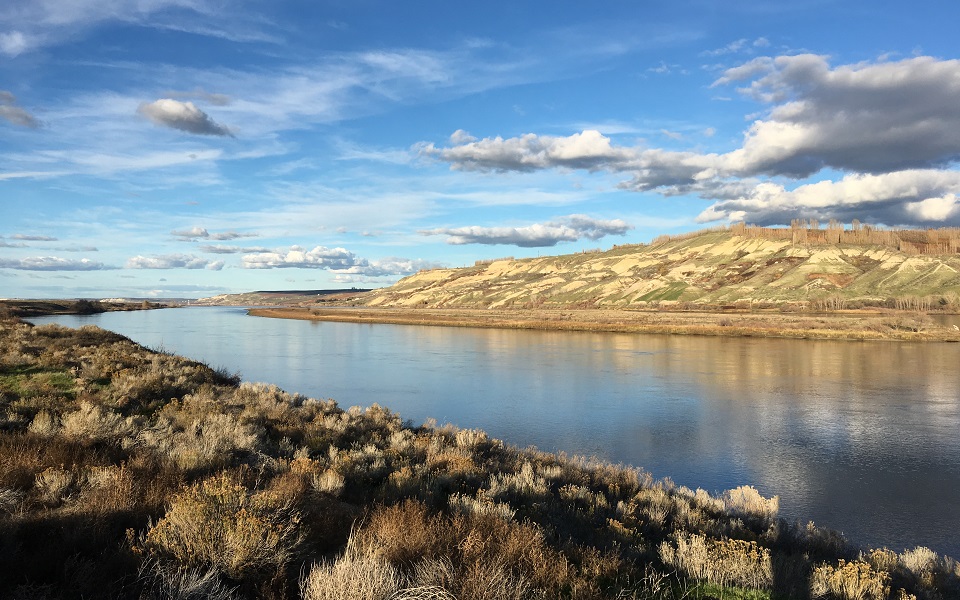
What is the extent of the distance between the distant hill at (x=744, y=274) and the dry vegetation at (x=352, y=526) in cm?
8298

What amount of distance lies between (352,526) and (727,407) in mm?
19377

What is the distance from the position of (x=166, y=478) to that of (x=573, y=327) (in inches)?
2388

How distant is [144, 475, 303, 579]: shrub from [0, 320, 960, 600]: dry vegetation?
0.05ft

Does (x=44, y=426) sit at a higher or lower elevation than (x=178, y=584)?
higher

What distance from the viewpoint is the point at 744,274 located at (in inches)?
4035

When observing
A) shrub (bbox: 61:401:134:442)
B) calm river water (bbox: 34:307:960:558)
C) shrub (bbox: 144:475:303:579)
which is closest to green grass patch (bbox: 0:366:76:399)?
shrub (bbox: 61:401:134:442)

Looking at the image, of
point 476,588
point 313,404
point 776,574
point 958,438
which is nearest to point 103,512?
point 476,588

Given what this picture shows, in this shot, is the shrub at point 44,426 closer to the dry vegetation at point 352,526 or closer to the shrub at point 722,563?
the dry vegetation at point 352,526

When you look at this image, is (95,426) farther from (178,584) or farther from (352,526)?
(352,526)

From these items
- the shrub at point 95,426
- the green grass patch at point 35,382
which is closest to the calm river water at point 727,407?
the green grass patch at point 35,382

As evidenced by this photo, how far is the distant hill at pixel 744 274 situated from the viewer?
82.4m

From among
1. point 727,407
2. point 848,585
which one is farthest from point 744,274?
point 848,585

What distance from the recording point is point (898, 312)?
68062 mm

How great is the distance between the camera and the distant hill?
82.4m
